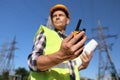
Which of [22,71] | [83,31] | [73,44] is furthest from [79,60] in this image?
[22,71]

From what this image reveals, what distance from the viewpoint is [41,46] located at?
2.54 m

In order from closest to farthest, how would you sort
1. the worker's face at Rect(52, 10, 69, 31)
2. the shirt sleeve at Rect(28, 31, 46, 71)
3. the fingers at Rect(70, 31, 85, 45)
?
the fingers at Rect(70, 31, 85, 45) < the shirt sleeve at Rect(28, 31, 46, 71) < the worker's face at Rect(52, 10, 69, 31)

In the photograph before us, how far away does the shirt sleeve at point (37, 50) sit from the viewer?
2301 millimetres

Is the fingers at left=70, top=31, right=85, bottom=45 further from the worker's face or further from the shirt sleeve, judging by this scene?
the worker's face

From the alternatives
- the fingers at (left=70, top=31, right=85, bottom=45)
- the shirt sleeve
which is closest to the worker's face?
the shirt sleeve

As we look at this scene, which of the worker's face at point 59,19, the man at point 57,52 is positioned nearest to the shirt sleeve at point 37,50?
the man at point 57,52

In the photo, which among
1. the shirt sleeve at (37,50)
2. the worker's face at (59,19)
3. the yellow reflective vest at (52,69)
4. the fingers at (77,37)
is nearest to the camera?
the fingers at (77,37)

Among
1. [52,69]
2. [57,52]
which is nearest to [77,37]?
[57,52]

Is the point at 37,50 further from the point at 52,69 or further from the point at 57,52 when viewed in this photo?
the point at 57,52

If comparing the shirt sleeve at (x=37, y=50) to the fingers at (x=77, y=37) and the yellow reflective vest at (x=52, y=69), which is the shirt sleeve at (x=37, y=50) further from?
the fingers at (x=77, y=37)

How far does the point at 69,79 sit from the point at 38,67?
20.4 inches

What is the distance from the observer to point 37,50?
8.02 feet

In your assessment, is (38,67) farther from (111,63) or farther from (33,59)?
(111,63)

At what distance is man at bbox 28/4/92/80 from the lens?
79.0 inches
